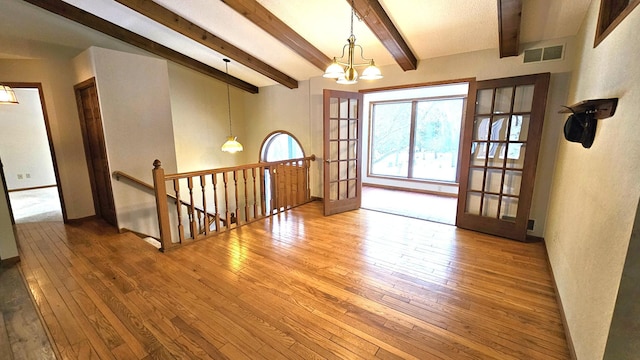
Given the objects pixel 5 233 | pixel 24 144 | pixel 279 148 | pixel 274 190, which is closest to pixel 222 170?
pixel 274 190

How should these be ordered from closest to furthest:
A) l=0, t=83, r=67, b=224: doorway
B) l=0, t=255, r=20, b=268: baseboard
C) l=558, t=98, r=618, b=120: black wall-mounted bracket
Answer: l=558, t=98, r=618, b=120: black wall-mounted bracket < l=0, t=255, r=20, b=268: baseboard < l=0, t=83, r=67, b=224: doorway

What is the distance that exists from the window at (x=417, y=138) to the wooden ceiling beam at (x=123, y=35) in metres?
3.82

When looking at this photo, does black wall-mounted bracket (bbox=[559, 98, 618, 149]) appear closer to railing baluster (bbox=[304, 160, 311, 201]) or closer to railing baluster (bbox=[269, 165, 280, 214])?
railing baluster (bbox=[269, 165, 280, 214])

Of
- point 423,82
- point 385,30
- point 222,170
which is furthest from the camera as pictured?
point 423,82

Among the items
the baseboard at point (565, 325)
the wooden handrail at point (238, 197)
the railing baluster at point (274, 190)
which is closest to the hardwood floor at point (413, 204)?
the wooden handrail at point (238, 197)

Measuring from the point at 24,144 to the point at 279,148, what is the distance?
6.10 metres

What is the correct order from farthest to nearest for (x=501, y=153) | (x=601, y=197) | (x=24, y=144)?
1. (x=24, y=144)
2. (x=501, y=153)
3. (x=601, y=197)

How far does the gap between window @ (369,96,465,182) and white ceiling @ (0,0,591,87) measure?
2556 millimetres

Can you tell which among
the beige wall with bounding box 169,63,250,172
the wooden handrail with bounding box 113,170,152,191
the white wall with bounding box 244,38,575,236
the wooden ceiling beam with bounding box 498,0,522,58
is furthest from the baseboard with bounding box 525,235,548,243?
the beige wall with bounding box 169,63,250,172

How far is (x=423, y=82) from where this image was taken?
3.86m

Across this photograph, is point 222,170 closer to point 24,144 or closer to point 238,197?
point 238,197

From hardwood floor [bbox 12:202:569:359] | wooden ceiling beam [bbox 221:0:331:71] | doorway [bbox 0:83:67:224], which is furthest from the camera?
doorway [bbox 0:83:67:224]

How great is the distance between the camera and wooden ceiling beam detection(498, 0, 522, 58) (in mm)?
2396

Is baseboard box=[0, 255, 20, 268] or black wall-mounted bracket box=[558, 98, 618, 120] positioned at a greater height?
black wall-mounted bracket box=[558, 98, 618, 120]
